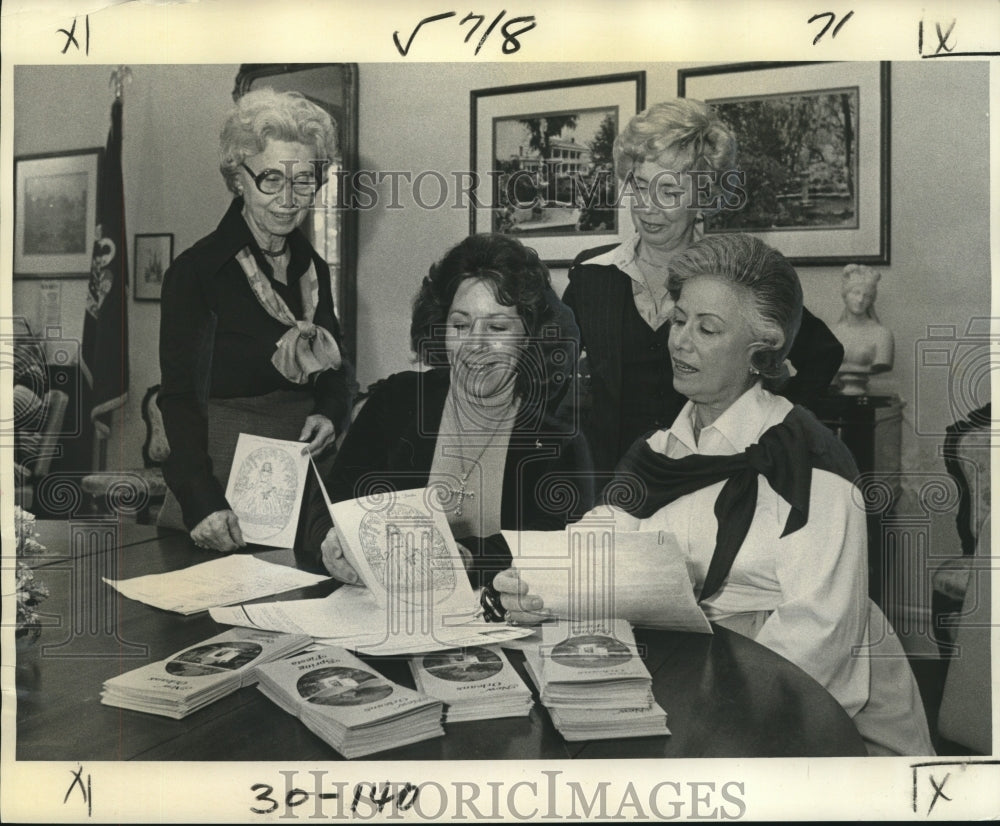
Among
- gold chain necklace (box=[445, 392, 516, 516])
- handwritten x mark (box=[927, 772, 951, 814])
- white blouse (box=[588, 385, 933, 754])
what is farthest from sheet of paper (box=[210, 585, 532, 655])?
handwritten x mark (box=[927, 772, 951, 814])

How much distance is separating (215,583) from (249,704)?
0.35 metres

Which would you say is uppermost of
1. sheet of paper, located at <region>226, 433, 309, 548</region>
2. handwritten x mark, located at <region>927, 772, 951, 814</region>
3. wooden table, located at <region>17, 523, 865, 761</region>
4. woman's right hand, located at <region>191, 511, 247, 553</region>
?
sheet of paper, located at <region>226, 433, 309, 548</region>

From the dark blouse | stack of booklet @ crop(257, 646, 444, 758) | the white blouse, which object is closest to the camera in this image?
stack of booklet @ crop(257, 646, 444, 758)

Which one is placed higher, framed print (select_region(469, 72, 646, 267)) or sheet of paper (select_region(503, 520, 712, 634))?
framed print (select_region(469, 72, 646, 267))

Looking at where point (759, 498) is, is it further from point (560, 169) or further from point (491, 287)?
point (560, 169)

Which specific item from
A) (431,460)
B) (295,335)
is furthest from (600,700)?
(295,335)

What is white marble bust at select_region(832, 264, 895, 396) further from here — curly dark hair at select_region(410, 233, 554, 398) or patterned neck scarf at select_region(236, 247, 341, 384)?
patterned neck scarf at select_region(236, 247, 341, 384)

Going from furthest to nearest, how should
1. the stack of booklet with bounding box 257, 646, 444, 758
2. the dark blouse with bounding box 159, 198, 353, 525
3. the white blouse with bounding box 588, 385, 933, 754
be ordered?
1. the dark blouse with bounding box 159, 198, 353, 525
2. the white blouse with bounding box 588, 385, 933, 754
3. the stack of booklet with bounding box 257, 646, 444, 758

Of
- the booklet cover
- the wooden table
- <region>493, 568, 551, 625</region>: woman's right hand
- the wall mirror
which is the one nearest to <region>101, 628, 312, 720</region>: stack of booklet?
the wooden table

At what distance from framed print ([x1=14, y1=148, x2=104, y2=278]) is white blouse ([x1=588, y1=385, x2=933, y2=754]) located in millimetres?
1485

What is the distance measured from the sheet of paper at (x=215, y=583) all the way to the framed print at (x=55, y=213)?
783mm

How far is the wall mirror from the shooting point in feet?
7.57

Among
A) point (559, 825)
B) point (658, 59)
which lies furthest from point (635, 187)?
point (559, 825)

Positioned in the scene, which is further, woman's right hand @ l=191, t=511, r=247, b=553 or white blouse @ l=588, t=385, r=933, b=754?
woman's right hand @ l=191, t=511, r=247, b=553
